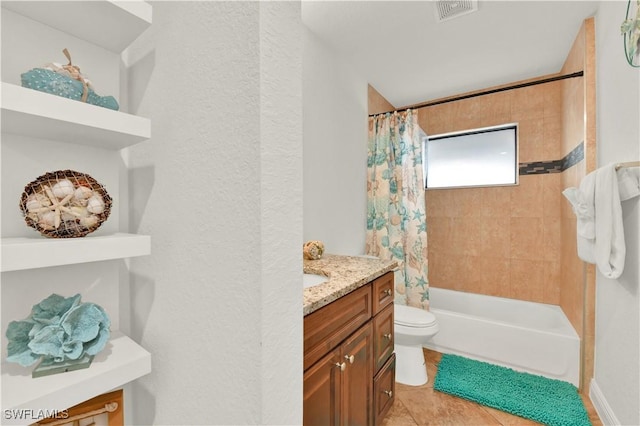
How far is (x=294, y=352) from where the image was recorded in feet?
1.88

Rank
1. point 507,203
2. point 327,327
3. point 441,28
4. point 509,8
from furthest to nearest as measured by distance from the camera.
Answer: point 507,203 < point 441,28 < point 509,8 < point 327,327

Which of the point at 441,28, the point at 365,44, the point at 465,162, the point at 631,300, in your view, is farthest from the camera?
the point at 465,162

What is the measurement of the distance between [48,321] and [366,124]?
2.62 m

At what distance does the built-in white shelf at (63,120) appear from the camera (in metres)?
Result: 0.47

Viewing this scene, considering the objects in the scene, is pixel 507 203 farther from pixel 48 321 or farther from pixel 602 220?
pixel 48 321

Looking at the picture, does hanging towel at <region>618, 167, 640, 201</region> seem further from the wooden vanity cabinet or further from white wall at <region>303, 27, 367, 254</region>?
white wall at <region>303, 27, 367, 254</region>

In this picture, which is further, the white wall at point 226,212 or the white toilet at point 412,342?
the white toilet at point 412,342

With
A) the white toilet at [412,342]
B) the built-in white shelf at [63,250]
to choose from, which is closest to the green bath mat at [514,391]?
the white toilet at [412,342]

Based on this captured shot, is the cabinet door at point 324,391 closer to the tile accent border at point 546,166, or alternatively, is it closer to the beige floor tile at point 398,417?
the beige floor tile at point 398,417

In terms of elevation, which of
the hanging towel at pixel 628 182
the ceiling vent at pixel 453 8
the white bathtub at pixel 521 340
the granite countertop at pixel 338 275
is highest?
the ceiling vent at pixel 453 8

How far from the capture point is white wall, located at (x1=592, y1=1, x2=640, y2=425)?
1.29m

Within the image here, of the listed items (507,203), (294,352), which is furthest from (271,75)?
(507,203)

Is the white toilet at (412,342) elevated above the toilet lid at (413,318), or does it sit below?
below

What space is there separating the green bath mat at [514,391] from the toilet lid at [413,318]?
1.44 feet
